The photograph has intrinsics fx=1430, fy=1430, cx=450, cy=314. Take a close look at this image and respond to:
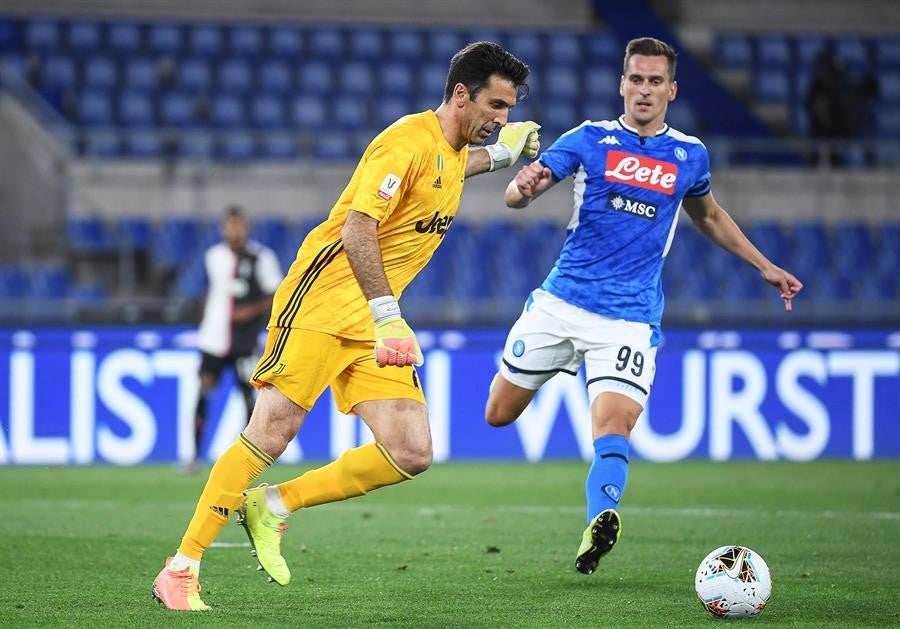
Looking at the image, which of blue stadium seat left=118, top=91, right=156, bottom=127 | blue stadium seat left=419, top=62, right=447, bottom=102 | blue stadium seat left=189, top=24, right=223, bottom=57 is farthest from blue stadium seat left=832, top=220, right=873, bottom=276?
blue stadium seat left=118, top=91, right=156, bottom=127

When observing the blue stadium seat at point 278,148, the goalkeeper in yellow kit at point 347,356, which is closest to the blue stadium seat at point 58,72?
the blue stadium seat at point 278,148

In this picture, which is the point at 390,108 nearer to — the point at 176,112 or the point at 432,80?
the point at 432,80

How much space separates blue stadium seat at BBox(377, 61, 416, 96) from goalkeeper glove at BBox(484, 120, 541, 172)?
44.0 feet

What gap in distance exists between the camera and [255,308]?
40.6 feet

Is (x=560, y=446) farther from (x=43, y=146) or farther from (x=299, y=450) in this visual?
(x=43, y=146)

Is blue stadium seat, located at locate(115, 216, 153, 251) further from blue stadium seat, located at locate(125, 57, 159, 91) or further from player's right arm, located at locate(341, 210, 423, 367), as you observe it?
player's right arm, located at locate(341, 210, 423, 367)

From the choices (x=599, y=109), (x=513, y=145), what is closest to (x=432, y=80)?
(x=599, y=109)

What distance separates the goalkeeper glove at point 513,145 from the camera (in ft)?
20.7

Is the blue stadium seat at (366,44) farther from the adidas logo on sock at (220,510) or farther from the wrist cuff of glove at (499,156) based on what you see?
the adidas logo on sock at (220,510)

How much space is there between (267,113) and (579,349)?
1298 cm

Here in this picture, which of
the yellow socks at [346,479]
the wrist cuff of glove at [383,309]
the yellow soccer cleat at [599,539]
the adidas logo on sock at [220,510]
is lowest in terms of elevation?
the yellow soccer cleat at [599,539]

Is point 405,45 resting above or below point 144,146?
above

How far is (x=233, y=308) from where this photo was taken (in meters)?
12.3

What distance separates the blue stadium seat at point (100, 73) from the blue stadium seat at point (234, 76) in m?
1.41
